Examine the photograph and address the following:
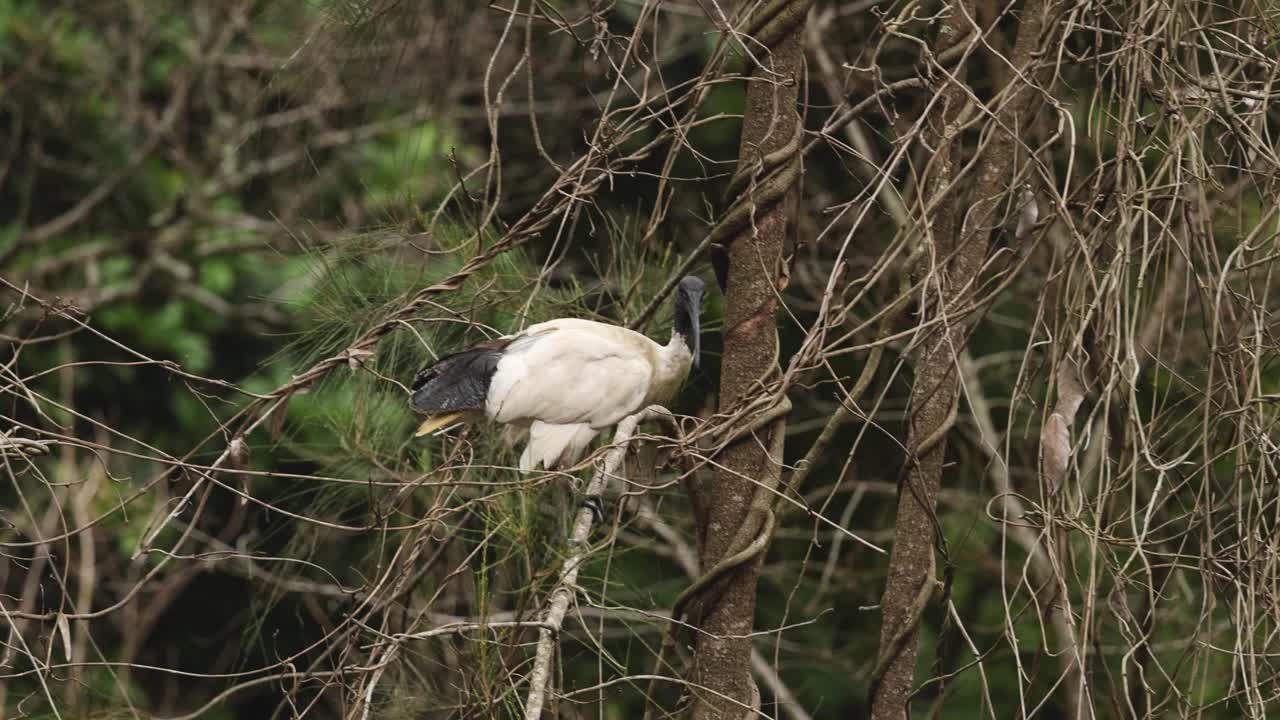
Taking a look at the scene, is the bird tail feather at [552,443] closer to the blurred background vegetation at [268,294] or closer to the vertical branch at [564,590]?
the vertical branch at [564,590]

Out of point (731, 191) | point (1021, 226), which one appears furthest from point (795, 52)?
point (1021, 226)

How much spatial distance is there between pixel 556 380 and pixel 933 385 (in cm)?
43

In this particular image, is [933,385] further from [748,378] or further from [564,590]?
[564,590]

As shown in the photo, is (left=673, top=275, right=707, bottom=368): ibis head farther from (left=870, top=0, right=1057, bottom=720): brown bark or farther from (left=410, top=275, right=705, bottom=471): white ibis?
(left=870, top=0, right=1057, bottom=720): brown bark

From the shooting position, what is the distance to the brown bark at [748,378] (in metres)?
Answer: 1.45

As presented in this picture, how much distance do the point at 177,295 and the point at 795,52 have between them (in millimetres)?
3380

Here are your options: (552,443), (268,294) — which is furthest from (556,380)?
(268,294)

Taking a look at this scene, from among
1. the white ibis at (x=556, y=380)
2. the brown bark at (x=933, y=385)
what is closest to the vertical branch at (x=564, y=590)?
the white ibis at (x=556, y=380)

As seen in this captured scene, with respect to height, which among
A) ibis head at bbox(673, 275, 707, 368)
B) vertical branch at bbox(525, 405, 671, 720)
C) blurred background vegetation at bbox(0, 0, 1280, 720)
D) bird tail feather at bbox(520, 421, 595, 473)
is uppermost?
ibis head at bbox(673, 275, 707, 368)

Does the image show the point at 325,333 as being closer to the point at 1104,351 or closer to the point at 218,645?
the point at 1104,351

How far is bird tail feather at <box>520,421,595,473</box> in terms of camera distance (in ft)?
5.99

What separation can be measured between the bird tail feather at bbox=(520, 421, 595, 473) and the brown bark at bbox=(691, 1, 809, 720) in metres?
0.36

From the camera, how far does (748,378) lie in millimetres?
1473

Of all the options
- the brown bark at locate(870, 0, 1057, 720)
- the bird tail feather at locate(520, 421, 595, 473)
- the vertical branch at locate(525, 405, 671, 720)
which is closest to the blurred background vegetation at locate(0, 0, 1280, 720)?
the bird tail feather at locate(520, 421, 595, 473)
